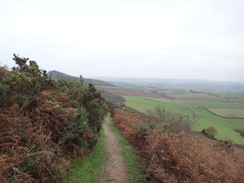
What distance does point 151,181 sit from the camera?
5.93 meters

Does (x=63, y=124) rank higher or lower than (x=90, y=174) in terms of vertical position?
higher

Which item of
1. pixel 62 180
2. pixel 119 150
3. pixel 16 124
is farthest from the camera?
pixel 119 150

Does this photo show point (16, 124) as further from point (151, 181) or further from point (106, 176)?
point (151, 181)

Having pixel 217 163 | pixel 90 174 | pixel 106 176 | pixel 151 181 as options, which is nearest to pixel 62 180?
pixel 90 174

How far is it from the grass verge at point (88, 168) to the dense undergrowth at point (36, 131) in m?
0.38

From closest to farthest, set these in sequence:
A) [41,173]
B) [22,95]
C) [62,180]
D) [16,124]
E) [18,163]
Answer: [18,163] < [41,173] < [62,180] < [16,124] < [22,95]

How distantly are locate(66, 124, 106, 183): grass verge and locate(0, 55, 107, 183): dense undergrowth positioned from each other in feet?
1.26

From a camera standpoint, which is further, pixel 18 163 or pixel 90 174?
pixel 90 174

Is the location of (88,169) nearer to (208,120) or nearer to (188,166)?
(188,166)

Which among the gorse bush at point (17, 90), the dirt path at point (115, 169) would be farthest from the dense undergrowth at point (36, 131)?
the dirt path at point (115, 169)

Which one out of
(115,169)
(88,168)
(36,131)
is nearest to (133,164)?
(115,169)

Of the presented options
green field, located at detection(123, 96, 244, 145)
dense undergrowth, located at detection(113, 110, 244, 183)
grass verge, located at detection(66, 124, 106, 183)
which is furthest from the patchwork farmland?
grass verge, located at detection(66, 124, 106, 183)

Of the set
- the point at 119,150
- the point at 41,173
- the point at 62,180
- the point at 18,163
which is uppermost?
the point at 18,163

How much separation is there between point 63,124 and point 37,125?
1172 mm
